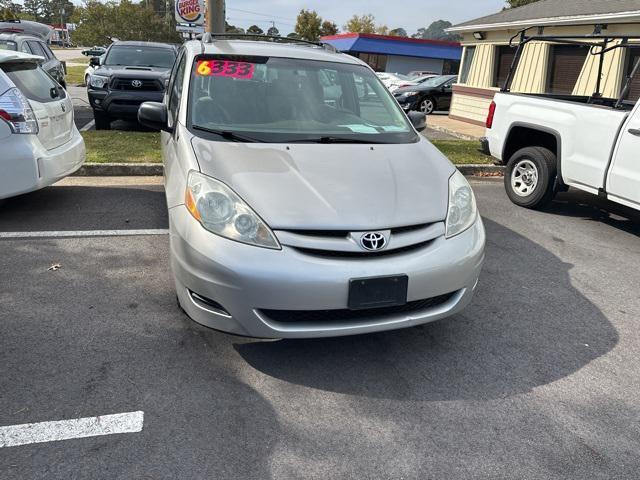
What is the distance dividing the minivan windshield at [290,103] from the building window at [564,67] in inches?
353

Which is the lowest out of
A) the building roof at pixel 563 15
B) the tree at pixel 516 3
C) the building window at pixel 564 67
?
the building window at pixel 564 67

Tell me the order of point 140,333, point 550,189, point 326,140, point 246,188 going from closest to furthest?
point 246,188 → point 140,333 → point 326,140 → point 550,189

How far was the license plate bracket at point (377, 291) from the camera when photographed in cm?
268

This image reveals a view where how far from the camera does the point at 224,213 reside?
112 inches

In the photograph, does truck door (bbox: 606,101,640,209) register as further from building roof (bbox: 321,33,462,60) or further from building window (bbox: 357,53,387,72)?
building window (bbox: 357,53,387,72)

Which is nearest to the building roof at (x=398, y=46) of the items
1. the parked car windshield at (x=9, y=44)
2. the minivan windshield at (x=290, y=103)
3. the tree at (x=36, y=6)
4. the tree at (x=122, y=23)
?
the tree at (x=122, y=23)

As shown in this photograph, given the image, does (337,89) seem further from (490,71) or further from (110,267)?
(490,71)

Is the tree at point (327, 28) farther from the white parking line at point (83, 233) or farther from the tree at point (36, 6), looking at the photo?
the tree at point (36, 6)

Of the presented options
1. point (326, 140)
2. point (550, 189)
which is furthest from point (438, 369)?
point (550, 189)

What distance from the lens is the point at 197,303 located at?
9.27 feet

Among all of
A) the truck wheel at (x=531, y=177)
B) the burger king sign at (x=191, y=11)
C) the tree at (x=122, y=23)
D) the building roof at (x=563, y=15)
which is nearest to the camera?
the truck wheel at (x=531, y=177)

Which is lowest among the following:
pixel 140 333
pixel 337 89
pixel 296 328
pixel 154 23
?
pixel 140 333

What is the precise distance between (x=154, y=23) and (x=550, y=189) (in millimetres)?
48213

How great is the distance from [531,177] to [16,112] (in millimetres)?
5689
